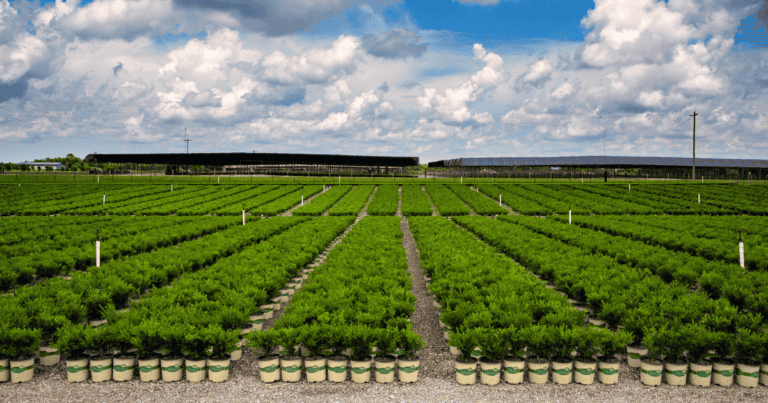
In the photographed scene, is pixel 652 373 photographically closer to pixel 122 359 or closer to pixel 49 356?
pixel 122 359

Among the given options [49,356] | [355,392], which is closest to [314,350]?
[355,392]

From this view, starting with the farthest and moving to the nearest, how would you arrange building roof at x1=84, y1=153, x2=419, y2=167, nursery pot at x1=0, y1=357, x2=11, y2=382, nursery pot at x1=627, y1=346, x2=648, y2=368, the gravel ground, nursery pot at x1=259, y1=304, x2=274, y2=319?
building roof at x1=84, y1=153, x2=419, y2=167
nursery pot at x1=259, y1=304, x2=274, y2=319
nursery pot at x1=627, y1=346, x2=648, y2=368
nursery pot at x1=0, y1=357, x2=11, y2=382
the gravel ground

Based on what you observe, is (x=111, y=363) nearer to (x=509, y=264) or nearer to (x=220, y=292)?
(x=220, y=292)

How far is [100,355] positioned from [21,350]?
1.18 meters

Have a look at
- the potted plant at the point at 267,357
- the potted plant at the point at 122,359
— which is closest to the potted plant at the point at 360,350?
the potted plant at the point at 267,357

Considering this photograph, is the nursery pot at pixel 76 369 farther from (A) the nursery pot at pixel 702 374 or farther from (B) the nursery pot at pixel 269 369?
(A) the nursery pot at pixel 702 374

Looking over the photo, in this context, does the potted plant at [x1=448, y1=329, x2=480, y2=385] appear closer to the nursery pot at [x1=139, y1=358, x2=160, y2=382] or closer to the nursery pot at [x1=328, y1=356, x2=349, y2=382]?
the nursery pot at [x1=328, y1=356, x2=349, y2=382]

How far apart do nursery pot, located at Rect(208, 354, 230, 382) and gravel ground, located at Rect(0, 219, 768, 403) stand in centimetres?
10

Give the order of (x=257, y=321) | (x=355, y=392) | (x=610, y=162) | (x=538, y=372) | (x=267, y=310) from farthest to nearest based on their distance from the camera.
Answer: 1. (x=610, y=162)
2. (x=267, y=310)
3. (x=257, y=321)
4. (x=538, y=372)
5. (x=355, y=392)

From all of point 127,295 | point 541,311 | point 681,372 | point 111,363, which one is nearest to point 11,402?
point 111,363

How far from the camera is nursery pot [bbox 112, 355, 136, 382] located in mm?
7094

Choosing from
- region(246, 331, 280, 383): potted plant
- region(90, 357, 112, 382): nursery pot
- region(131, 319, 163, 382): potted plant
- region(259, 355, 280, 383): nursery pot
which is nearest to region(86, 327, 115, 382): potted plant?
region(90, 357, 112, 382): nursery pot

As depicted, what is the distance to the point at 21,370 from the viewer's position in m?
7.02

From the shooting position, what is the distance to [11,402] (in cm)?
643
